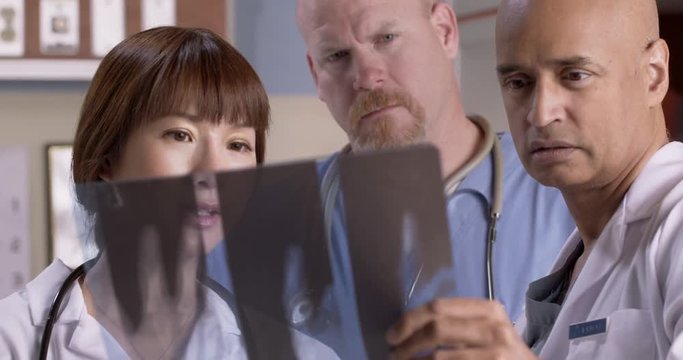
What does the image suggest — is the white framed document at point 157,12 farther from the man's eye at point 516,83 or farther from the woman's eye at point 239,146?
the man's eye at point 516,83

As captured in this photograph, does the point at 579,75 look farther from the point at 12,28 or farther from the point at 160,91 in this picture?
the point at 12,28

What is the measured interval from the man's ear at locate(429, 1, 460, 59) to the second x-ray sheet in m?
1.03

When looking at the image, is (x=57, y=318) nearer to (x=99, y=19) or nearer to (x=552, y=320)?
(x=552, y=320)

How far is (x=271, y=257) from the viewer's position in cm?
78

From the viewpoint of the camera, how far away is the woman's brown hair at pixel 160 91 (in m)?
1.10

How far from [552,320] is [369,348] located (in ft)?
→ 1.03

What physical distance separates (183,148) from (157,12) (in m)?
1.42

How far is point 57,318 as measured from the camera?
1.09 metres

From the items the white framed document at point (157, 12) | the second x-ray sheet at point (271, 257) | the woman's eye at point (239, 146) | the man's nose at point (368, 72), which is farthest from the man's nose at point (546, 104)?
the white framed document at point (157, 12)

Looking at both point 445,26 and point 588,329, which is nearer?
point 588,329

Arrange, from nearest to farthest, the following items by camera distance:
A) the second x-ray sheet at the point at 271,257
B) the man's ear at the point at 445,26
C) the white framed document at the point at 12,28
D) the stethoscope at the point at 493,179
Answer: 1. the second x-ray sheet at the point at 271,257
2. the stethoscope at the point at 493,179
3. the man's ear at the point at 445,26
4. the white framed document at the point at 12,28

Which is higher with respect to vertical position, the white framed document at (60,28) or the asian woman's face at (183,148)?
the white framed document at (60,28)

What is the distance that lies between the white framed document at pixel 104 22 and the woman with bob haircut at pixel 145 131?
4.25 feet

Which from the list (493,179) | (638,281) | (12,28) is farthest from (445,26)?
(12,28)
